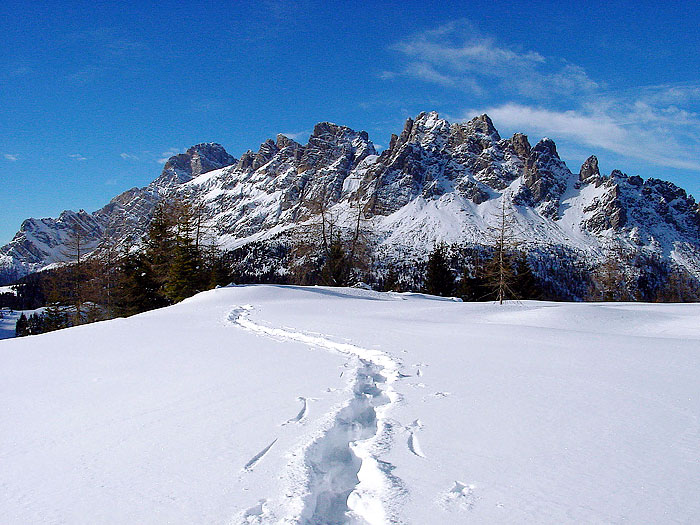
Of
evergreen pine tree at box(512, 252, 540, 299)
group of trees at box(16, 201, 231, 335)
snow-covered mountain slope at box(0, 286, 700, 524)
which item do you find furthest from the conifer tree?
snow-covered mountain slope at box(0, 286, 700, 524)

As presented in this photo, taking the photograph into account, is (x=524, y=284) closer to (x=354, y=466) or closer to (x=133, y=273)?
(x=133, y=273)

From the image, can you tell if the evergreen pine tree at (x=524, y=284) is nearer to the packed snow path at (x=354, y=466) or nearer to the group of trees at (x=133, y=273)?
the group of trees at (x=133, y=273)

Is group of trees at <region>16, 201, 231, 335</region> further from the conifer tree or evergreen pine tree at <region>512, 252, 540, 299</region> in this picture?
evergreen pine tree at <region>512, 252, 540, 299</region>

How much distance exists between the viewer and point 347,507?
297 centimetres

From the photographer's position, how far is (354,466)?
3625mm

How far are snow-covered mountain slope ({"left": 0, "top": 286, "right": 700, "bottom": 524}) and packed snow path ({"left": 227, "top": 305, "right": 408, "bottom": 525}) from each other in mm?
18

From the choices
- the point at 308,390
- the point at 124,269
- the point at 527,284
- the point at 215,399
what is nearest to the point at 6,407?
the point at 215,399

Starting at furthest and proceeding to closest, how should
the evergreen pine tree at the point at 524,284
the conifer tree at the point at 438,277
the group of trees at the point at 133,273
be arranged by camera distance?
the conifer tree at the point at 438,277, the evergreen pine tree at the point at 524,284, the group of trees at the point at 133,273

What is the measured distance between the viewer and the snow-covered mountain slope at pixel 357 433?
2.78 meters

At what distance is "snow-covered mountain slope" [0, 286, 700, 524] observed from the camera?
2.78 meters

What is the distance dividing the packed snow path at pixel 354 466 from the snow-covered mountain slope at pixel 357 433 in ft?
0.06

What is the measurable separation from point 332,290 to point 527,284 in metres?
24.9

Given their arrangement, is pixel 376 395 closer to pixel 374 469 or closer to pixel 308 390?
pixel 308 390

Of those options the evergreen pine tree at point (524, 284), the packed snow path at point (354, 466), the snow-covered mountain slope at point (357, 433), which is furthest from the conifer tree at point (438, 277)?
the packed snow path at point (354, 466)
